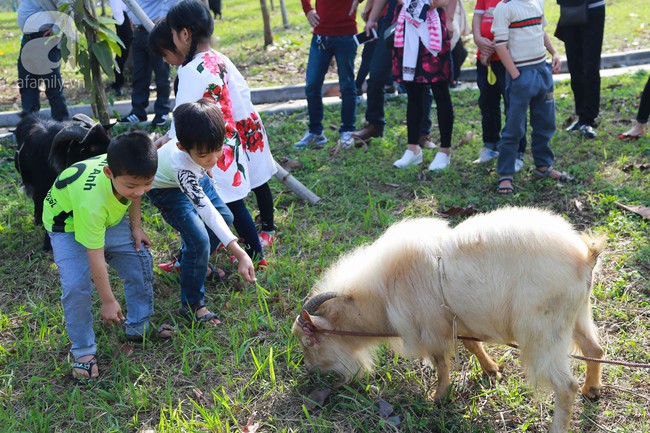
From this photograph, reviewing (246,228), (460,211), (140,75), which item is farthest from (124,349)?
(140,75)

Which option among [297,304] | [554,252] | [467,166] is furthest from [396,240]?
[467,166]

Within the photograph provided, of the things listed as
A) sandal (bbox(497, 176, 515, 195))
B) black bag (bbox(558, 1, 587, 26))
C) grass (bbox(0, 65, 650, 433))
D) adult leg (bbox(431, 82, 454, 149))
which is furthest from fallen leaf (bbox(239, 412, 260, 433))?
black bag (bbox(558, 1, 587, 26))

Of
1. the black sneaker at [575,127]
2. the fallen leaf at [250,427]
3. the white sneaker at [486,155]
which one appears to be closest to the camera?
the fallen leaf at [250,427]

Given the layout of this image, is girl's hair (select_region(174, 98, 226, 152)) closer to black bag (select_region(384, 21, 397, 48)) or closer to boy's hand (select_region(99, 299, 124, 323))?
boy's hand (select_region(99, 299, 124, 323))

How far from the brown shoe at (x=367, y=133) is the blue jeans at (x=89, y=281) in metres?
3.36

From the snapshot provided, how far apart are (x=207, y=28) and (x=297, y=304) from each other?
185 cm

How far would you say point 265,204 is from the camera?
462cm

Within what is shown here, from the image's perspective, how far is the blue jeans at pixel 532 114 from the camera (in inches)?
197

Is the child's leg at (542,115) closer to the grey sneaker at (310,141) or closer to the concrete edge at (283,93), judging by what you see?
the grey sneaker at (310,141)

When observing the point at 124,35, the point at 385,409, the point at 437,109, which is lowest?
the point at 385,409

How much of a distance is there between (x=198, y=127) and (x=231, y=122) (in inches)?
35.5

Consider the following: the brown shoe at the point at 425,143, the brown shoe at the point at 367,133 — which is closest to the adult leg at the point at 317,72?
the brown shoe at the point at 367,133

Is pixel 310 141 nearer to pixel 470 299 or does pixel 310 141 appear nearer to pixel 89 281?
pixel 89 281

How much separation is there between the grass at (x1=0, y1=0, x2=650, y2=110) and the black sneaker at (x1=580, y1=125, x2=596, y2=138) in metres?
3.65
